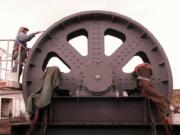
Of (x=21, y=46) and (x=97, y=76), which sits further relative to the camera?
(x=21, y=46)

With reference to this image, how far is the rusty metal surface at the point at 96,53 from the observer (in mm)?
7652

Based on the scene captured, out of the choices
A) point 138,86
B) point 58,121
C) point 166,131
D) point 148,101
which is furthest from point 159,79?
point 58,121

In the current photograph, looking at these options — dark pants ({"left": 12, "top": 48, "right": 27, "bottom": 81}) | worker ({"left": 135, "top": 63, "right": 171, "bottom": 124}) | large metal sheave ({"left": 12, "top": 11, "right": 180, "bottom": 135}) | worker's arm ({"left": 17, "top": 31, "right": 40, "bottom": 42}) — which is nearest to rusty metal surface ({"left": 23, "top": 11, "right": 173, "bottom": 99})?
large metal sheave ({"left": 12, "top": 11, "right": 180, "bottom": 135})

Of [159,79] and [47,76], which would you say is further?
[159,79]

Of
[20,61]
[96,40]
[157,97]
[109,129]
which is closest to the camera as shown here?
[109,129]

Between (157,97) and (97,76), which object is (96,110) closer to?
(97,76)

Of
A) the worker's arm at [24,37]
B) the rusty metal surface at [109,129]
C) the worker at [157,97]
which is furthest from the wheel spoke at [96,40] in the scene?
the rusty metal surface at [109,129]

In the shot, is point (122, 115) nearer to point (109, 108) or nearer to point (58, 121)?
point (109, 108)

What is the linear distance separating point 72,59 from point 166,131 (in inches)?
110

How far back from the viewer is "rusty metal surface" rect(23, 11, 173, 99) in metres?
7.65

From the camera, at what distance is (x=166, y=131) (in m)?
6.26

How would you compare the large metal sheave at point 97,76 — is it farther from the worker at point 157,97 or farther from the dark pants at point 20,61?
the dark pants at point 20,61

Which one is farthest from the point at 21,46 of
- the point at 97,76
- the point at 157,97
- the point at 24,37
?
the point at 157,97

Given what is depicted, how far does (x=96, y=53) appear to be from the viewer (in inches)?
315
